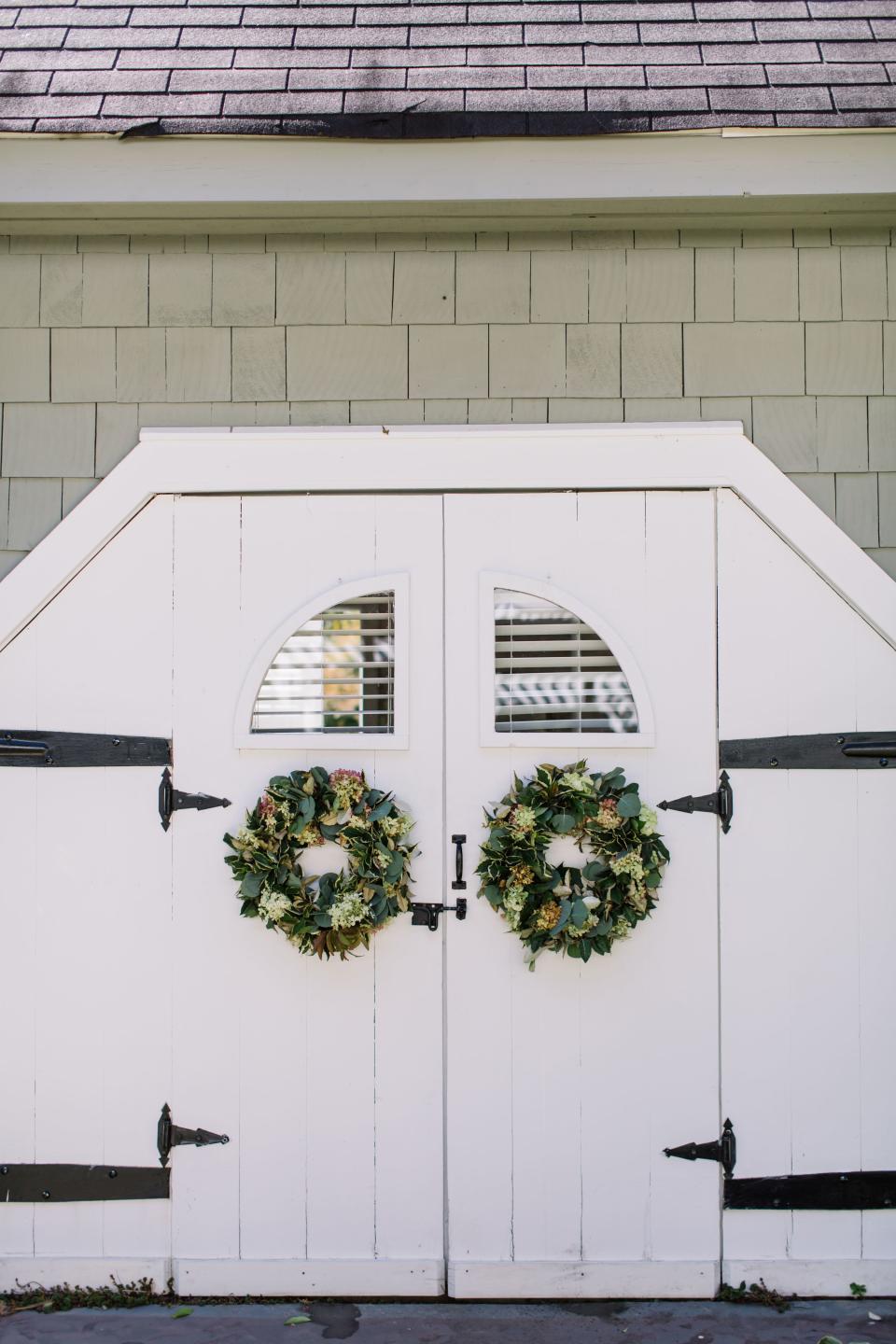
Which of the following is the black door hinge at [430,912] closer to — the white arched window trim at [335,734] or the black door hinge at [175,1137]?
the white arched window trim at [335,734]

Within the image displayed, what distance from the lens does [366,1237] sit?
300 cm

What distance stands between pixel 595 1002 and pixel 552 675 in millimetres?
919

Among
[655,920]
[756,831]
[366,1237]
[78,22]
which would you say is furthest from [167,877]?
[78,22]

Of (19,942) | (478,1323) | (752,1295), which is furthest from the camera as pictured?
(19,942)

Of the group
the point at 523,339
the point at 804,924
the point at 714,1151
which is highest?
the point at 523,339

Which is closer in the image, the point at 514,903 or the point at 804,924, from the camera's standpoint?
the point at 514,903

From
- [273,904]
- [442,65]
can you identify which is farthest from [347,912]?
[442,65]

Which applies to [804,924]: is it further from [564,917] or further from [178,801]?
[178,801]

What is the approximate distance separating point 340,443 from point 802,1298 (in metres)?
2.69

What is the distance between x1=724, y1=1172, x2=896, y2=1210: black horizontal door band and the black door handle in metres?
1.09

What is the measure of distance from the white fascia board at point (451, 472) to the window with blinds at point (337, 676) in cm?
37

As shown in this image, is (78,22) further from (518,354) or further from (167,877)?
(167,877)

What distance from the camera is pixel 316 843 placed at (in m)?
2.98

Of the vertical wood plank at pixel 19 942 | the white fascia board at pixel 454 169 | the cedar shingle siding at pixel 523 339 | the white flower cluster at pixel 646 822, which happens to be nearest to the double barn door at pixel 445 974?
the white flower cluster at pixel 646 822
